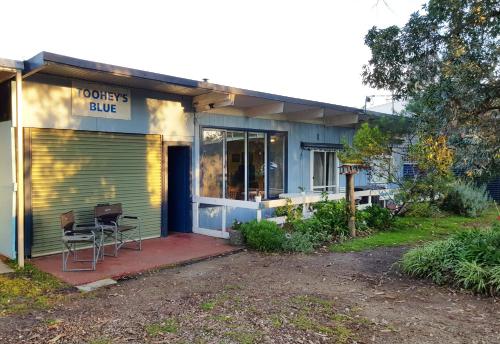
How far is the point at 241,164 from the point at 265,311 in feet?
22.7

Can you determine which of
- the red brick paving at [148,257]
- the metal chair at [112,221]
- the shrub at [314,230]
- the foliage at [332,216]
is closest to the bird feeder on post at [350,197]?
the foliage at [332,216]

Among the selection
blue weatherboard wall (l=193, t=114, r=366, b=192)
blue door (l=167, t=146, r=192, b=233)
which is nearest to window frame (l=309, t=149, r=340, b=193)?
blue weatherboard wall (l=193, t=114, r=366, b=192)

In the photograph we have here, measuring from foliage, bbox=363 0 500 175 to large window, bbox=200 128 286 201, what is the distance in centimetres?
416

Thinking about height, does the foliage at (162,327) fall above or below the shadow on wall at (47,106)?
below

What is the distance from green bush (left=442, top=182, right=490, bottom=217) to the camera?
44.2 feet

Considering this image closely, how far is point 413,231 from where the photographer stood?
1052 cm

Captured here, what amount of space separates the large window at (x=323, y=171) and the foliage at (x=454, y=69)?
5663 millimetres

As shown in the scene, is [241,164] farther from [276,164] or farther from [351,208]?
[351,208]

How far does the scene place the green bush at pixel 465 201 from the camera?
13.5 meters

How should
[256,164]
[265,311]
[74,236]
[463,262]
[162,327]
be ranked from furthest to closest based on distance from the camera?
[256,164] → [74,236] → [463,262] → [265,311] → [162,327]

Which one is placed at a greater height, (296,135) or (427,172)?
(296,135)

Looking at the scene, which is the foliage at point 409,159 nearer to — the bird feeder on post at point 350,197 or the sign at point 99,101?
the bird feeder on post at point 350,197

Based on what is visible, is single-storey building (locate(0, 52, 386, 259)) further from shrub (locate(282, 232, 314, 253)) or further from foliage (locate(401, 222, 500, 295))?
foliage (locate(401, 222, 500, 295))

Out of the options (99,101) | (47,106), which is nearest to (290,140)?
(99,101)
